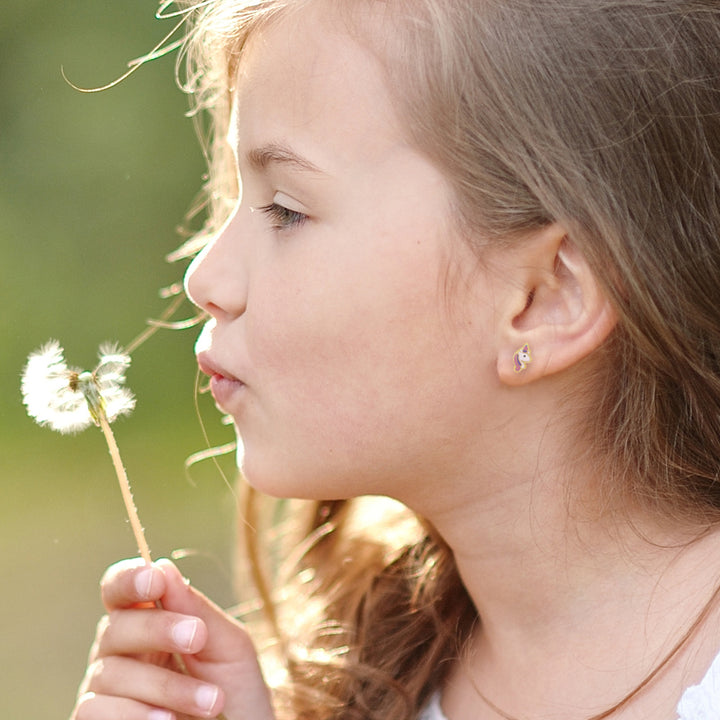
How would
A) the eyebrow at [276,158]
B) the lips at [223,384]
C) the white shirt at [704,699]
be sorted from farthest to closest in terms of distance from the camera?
1. the lips at [223,384]
2. the eyebrow at [276,158]
3. the white shirt at [704,699]

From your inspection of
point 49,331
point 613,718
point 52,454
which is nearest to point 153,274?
point 49,331

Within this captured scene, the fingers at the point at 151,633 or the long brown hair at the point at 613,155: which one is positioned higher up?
the long brown hair at the point at 613,155

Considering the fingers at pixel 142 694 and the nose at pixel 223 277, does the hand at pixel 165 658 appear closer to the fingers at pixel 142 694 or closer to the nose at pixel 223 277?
the fingers at pixel 142 694

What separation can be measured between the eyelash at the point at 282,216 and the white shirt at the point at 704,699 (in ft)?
2.40

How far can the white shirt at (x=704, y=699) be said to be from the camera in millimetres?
1352

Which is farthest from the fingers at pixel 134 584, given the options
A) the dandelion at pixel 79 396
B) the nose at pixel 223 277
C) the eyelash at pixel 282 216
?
the eyelash at pixel 282 216

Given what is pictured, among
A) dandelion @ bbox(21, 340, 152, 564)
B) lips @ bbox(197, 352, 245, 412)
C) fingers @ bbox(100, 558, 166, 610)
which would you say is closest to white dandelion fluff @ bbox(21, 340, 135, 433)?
dandelion @ bbox(21, 340, 152, 564)

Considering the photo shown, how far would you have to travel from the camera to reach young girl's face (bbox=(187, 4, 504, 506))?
4.71ft

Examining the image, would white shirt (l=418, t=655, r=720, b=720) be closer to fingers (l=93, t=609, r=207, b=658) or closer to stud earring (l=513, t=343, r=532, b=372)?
stud earring (l=513, t=343, r=532, b=372)

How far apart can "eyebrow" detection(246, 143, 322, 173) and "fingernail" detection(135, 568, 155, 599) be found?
0.56m

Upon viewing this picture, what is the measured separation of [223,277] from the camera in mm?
1528

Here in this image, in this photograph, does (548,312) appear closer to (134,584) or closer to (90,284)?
(134,584)

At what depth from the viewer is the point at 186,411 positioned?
13.9 feet

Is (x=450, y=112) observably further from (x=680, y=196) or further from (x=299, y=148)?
(x=680, y=196)
